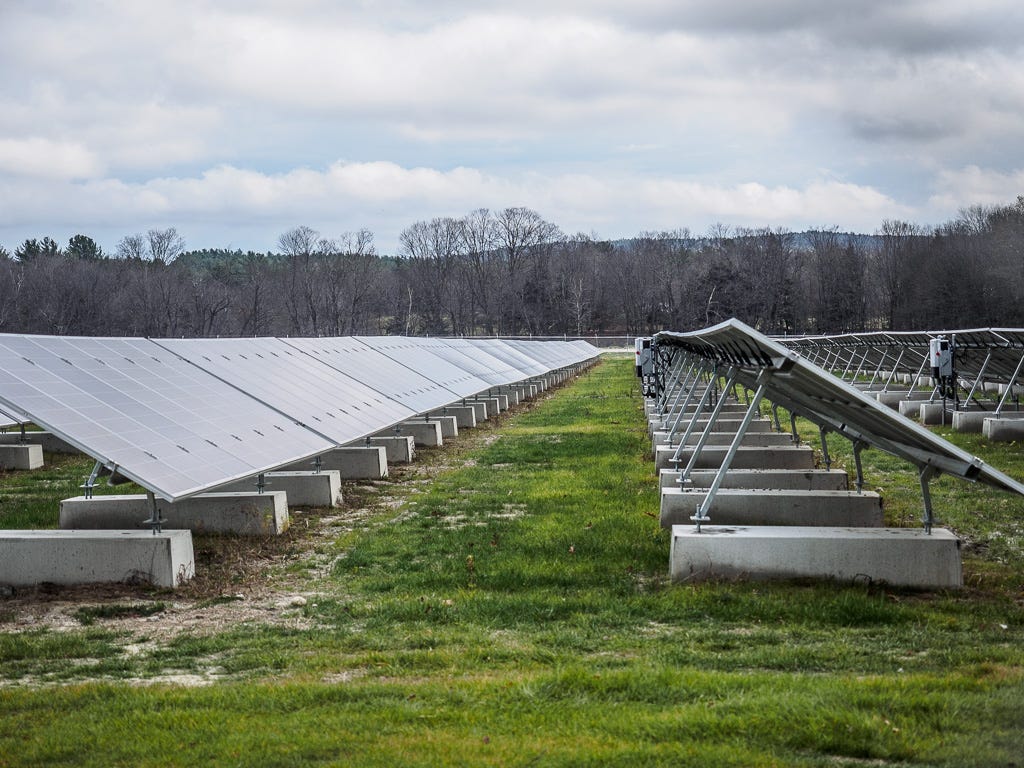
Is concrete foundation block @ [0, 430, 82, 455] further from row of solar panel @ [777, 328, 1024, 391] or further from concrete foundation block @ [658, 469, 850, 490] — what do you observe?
row of solar panel @ [777, 328, 1024, 391]

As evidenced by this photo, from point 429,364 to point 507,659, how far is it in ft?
60.0

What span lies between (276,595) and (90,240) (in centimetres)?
13753

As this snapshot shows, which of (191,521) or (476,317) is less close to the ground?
(476,317)

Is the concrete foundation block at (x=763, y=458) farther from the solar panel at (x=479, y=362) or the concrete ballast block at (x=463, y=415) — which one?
the solar panel at (x=479, y=362)

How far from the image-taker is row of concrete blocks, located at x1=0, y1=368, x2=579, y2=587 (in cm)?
827

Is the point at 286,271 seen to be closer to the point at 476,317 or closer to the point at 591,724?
the point at 476,317

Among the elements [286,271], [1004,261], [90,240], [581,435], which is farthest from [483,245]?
[581,435]

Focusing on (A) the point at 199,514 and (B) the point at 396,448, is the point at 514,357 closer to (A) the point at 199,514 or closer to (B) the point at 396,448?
(B) the point at 396,448

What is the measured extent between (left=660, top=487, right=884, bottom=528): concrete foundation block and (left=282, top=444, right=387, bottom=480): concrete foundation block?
541 cm

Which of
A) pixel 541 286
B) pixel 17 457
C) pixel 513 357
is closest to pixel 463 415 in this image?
pixel 17 457

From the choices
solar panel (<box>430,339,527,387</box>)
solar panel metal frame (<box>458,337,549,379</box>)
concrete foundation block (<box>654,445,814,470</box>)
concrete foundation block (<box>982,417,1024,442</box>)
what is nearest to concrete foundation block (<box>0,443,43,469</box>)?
concrete foundation block (<box>654,445,814,470</box>)

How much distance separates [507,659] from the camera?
19.8 ft

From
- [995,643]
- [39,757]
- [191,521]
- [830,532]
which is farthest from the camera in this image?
[191,521]

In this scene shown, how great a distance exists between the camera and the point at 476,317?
122625mm
